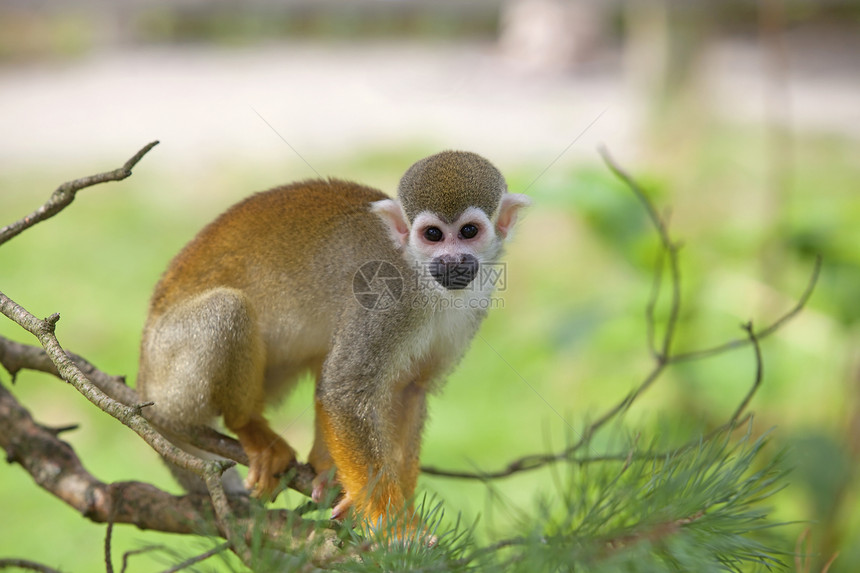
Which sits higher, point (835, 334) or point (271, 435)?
point (271, 435)

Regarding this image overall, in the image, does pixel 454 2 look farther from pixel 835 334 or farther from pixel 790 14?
pixel 835 334

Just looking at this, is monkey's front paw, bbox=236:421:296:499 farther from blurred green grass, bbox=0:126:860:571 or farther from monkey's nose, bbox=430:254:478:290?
monkey's nose, bbox=430:254:478:290

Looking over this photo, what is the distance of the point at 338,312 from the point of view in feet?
6.45

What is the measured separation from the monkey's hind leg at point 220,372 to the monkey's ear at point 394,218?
38 centimetres

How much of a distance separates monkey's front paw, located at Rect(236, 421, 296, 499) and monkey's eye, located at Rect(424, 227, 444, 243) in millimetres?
589

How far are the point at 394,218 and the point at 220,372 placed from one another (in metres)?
0.53

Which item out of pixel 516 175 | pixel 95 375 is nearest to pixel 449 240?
pixel 95 375

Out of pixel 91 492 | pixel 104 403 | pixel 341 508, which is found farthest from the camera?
pixel 341 508

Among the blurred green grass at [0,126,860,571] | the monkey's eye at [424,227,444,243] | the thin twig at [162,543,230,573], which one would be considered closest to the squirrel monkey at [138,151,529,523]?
the monkey's eye at [424,227,444,243]

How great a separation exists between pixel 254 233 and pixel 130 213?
11.3 ft

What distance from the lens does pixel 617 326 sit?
112 inches

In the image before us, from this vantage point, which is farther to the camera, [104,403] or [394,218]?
[394,218]

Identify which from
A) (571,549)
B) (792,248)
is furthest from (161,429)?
(792,248)

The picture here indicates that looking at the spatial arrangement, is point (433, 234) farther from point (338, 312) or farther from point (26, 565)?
point (26, 565)
